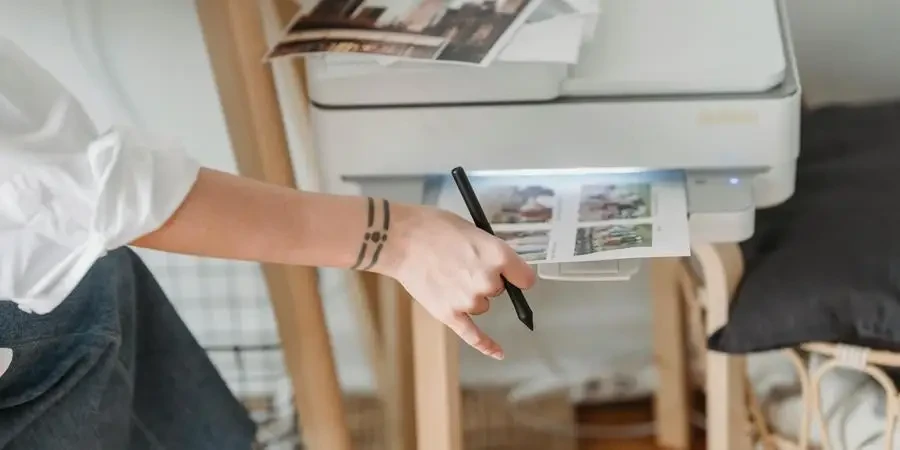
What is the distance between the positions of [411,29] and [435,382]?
0.35m

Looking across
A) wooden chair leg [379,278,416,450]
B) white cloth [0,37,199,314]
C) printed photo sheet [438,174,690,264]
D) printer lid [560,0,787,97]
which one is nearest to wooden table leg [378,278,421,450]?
wooden chair leg [379,278,416,450]

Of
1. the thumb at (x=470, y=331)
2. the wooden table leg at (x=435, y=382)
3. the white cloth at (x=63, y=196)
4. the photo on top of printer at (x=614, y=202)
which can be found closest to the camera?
the white cloth at (x=63, y=196)

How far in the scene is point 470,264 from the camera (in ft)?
2.44

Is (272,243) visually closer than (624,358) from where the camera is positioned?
Yes

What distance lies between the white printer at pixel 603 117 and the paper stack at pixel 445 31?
0.6 inches

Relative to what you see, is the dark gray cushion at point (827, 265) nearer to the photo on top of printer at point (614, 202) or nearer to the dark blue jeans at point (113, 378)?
the photo on top of printer at point (614, 202)

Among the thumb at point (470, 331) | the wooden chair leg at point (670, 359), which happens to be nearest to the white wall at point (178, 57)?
the wooden chair leg at point (670, 359)

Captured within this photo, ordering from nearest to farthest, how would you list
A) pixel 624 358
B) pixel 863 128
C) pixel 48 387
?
pixel 48 387 → pixel 863 128 → pixel 624 358

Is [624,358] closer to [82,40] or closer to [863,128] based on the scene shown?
[863,128]

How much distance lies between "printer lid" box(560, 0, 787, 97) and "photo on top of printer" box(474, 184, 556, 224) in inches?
3.7

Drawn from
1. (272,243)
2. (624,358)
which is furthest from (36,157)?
(624,358)

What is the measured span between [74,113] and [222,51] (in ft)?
0.94

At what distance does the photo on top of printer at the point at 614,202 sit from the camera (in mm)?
888

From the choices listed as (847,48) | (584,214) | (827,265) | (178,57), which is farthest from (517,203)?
(847,48)
